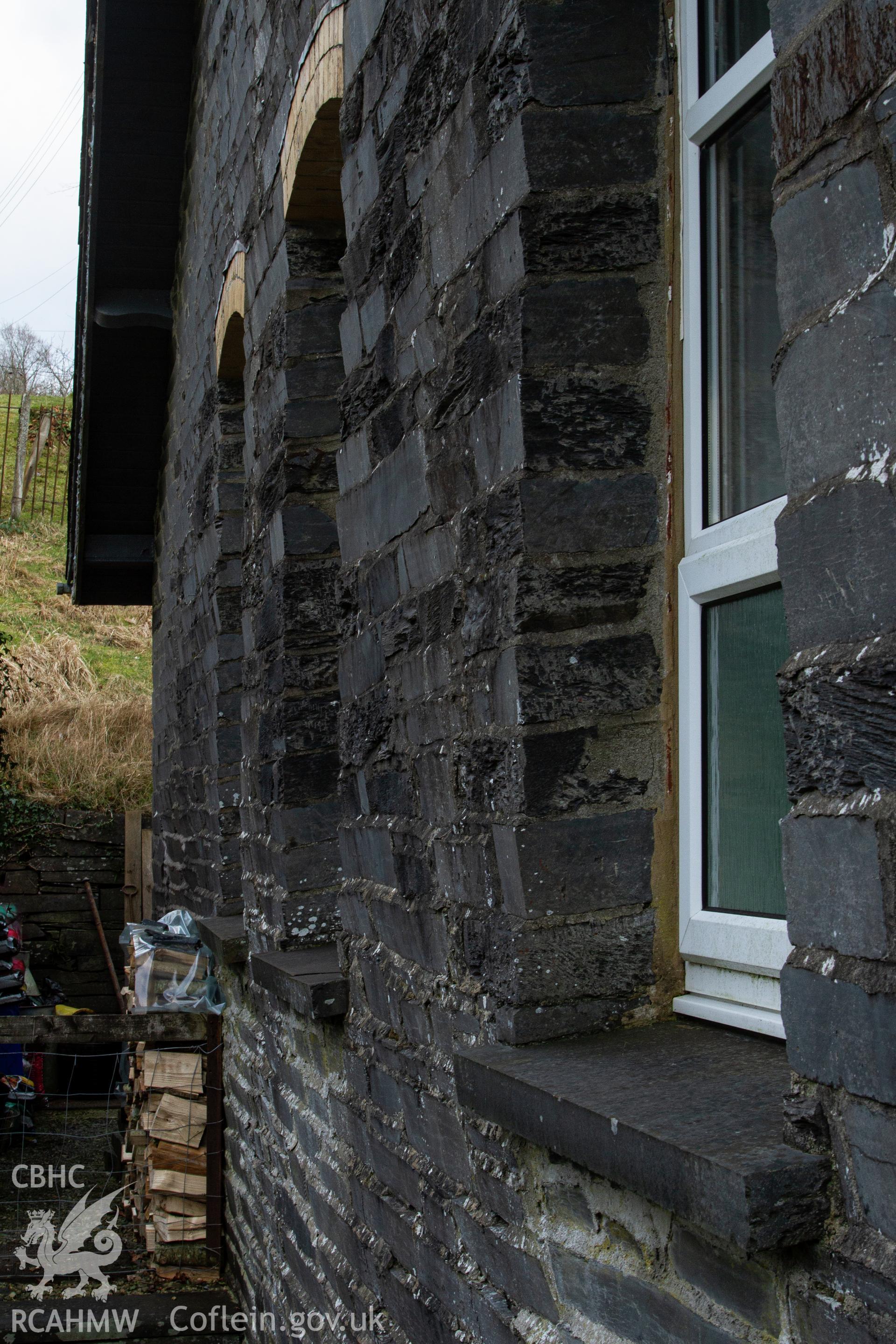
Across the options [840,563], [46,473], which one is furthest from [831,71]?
[46,473]

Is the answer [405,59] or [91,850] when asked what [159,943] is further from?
[91,850]

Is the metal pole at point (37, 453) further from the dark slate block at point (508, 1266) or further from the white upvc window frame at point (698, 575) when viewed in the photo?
the white upvc window frame at point (698, 575)

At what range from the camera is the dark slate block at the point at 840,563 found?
3.98ft

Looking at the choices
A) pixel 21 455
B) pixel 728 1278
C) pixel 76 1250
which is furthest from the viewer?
pixel 21 455

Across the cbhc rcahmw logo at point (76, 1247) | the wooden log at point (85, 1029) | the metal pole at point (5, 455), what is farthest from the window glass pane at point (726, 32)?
the metal pole at point (5, 455)

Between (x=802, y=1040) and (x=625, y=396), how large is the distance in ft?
3.77

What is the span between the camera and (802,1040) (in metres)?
1.34

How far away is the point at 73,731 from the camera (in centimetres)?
1473

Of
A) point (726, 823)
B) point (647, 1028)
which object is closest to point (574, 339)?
point (726, 823)

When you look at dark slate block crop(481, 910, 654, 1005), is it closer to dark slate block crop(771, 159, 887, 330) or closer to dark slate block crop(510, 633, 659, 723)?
dark slate block crop(510, 633, 659, 723)

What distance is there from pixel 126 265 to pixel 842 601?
7.78 meters

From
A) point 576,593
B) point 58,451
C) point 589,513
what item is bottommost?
point 576,593

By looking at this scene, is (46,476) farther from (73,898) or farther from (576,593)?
(576,593)

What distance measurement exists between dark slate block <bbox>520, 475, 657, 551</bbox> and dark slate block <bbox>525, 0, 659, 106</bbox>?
0.65 m
